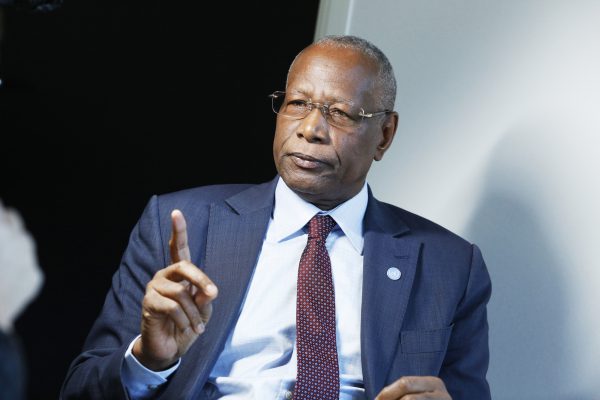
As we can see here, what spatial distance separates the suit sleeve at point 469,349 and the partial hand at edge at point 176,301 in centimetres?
63

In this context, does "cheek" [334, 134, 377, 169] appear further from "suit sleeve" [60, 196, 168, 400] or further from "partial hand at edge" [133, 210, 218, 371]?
"partial hand at edge" [133, 210, 218, 371]

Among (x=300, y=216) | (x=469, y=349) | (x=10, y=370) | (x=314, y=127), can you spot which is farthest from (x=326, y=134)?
(x=10, y=370)

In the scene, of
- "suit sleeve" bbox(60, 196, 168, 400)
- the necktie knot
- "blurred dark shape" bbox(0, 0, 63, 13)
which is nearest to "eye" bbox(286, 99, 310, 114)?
the necktie knot

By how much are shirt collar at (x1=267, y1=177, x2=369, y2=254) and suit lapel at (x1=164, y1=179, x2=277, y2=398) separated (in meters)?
0.02

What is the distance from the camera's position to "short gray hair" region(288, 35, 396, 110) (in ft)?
6.20

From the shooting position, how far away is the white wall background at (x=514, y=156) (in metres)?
1.99

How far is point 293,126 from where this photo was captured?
1.83 metres

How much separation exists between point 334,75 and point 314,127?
12 centimetres

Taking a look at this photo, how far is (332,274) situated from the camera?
178 cm

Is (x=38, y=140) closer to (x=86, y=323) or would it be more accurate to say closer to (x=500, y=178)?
(x=86, y=323)

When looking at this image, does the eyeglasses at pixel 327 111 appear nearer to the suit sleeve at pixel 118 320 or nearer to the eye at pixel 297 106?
the eye at pixel 297 106

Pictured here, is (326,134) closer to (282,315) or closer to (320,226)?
(320,226)

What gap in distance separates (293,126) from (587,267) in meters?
0.68

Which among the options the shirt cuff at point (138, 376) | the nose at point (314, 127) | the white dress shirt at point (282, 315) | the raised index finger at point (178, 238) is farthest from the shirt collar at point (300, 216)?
the raised index finger at point (178, 238)
